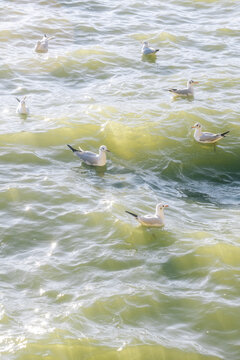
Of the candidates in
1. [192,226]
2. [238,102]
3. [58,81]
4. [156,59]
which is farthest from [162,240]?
[156,59]

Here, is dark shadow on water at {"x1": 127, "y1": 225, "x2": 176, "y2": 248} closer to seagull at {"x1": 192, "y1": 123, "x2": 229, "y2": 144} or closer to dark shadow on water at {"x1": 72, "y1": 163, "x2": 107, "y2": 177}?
dark shadow on water at {"x1": 72, "y1": 163, "x2": 107, "y2": 177}

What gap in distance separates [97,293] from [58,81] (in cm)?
1069

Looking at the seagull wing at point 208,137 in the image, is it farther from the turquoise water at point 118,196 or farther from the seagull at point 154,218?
the seagull at point 154,218

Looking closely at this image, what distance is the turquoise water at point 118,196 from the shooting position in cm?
927

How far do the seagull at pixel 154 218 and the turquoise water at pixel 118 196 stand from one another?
0.22 metres

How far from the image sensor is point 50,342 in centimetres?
895

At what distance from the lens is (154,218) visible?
11.7 m

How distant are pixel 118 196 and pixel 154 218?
1659mm

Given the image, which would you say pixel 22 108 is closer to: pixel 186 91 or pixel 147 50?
pixel 186 91

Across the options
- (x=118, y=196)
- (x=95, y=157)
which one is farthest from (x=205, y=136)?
(x=118, y=196)

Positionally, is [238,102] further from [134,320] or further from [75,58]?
[134,320]

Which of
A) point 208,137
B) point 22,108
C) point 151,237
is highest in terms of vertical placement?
point 22,108

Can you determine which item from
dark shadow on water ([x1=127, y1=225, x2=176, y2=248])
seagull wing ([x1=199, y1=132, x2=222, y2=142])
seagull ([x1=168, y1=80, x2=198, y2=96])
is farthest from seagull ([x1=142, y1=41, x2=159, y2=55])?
dark shadow on water ([x1=127, y1=225, x2=176, y2=248])

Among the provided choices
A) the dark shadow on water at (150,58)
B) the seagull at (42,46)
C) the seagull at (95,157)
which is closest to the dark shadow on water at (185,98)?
the dark shadow on water at (150,58)
